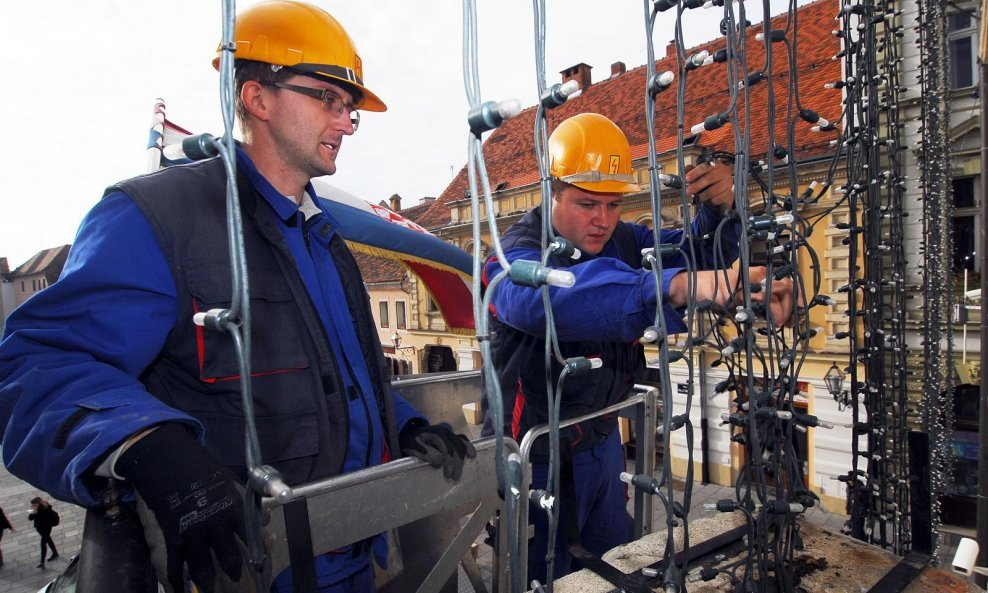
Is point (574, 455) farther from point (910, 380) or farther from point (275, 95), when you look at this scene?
point (910, 380)

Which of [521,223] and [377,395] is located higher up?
[521,223]

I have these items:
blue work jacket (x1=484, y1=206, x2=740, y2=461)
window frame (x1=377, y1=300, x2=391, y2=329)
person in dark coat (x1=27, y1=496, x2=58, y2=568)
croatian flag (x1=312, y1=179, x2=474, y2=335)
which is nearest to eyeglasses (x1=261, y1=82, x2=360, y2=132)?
blue work jacket (x1=484, y1=206, x2=740, y2=461)

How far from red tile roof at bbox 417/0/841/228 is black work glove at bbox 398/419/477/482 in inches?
266

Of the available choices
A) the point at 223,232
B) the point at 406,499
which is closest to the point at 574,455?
the point at 406,499

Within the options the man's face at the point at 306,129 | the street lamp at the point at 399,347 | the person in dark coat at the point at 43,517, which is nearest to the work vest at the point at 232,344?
the man's face at the point at 306,129

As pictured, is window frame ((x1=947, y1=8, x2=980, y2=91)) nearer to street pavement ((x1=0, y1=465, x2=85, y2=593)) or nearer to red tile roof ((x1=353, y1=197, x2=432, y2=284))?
street pavement ((x1=0, y1=465, x2=85, y2=593))

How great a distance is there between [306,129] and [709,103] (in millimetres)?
14101

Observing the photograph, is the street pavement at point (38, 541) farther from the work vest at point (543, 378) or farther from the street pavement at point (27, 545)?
the work vest at point (543, 378)

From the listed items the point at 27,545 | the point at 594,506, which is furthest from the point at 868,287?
the point at 27,545

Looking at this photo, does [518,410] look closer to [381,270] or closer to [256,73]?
[256,73]

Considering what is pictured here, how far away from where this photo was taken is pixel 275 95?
170 centimetres

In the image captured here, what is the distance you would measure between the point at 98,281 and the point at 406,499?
945mm

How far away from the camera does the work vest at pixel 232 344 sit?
1.38m

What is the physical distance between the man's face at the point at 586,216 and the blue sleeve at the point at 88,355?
1.70m
